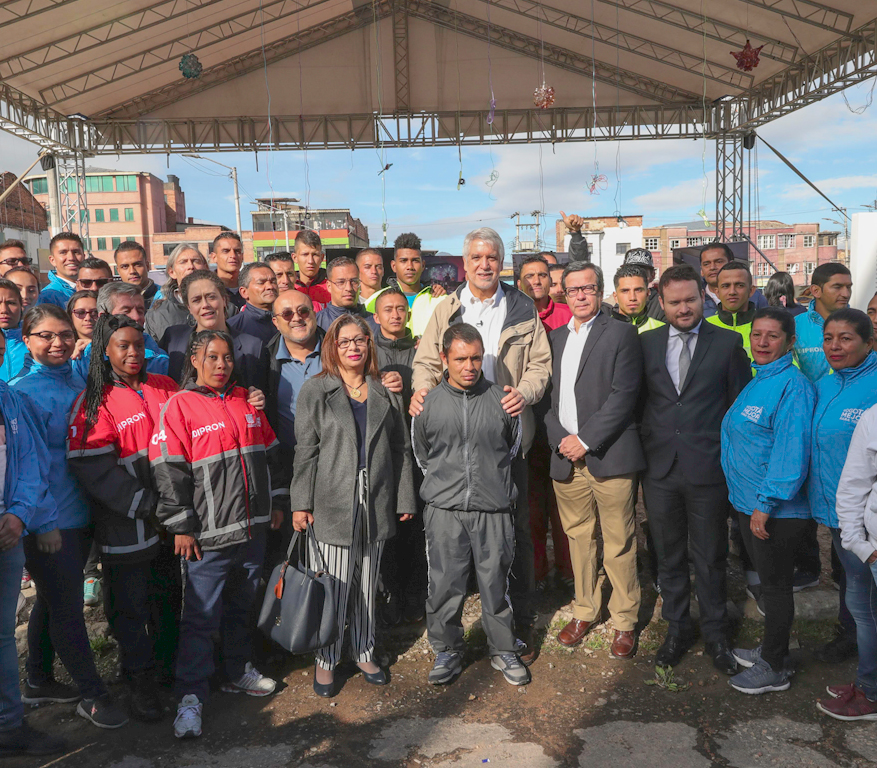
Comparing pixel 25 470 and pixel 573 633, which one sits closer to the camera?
pixel 25 470

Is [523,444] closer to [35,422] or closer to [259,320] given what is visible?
[259,320]

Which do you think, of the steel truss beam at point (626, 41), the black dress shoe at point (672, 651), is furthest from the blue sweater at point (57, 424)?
the steel truss beam at point (626, 41)

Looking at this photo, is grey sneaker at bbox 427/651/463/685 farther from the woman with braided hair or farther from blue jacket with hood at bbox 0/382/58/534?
blue jacket with hood at bbox 0/382/58/534

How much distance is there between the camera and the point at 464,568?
3428 millimetres

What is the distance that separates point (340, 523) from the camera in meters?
3.31

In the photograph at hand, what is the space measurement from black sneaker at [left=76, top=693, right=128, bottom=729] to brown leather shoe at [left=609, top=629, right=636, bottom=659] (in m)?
2.52

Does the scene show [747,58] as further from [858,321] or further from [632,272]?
[858,321]

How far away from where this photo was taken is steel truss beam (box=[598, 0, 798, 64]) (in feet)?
37.0

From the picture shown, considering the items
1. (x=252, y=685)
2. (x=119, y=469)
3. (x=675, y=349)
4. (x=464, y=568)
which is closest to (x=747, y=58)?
(x=675, y=349)

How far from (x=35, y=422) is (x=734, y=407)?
10.7ft

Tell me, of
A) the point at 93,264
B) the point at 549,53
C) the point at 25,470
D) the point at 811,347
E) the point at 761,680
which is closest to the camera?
the point at 25,470

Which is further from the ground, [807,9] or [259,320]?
[807,9]

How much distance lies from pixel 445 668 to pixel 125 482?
1.85m

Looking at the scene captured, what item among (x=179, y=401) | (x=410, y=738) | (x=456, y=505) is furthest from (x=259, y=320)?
(x=410, y=738)
